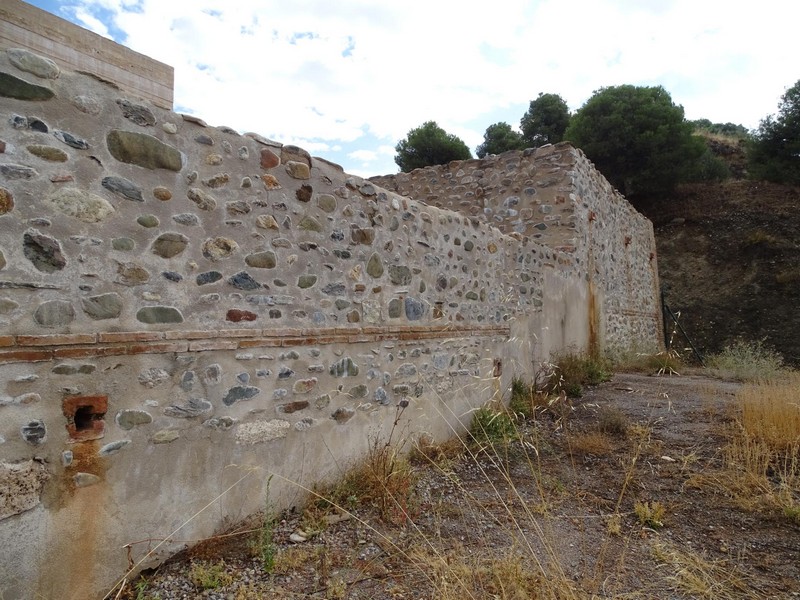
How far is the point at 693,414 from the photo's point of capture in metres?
5.84

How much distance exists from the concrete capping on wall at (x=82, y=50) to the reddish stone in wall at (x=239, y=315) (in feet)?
4.00

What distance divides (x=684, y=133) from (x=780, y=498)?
18.8 meters

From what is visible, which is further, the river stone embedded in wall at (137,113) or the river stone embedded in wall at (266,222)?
the river stone embedded in wall at (266,222)

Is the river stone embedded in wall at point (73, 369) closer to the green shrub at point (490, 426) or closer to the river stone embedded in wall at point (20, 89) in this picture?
the river stone embedded in wall at point (20, 89)

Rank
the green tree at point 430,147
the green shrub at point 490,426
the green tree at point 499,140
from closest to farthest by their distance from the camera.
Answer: the green shrub at point 490,426 < the green tree at point 430,147 < the green tree at point 499,140

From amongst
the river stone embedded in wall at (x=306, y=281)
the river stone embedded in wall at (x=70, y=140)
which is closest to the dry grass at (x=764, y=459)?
the river stone embedded in wall at (x=306, y=281)

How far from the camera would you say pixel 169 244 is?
2771 mm

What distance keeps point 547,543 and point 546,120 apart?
77.3ft

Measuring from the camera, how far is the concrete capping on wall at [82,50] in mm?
3023

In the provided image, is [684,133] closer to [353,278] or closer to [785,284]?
[785,284]

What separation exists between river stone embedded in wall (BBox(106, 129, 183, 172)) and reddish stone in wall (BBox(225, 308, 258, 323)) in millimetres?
861

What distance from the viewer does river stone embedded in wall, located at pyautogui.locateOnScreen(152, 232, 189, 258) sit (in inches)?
107

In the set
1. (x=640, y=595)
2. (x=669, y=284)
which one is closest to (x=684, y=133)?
(x=669, y=284)

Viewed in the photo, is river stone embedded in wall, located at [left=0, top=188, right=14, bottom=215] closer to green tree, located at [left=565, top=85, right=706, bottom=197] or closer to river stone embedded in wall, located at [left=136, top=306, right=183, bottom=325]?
river stone embedded in wall, located at [left=136, top=306, right=183, bottom=325]
